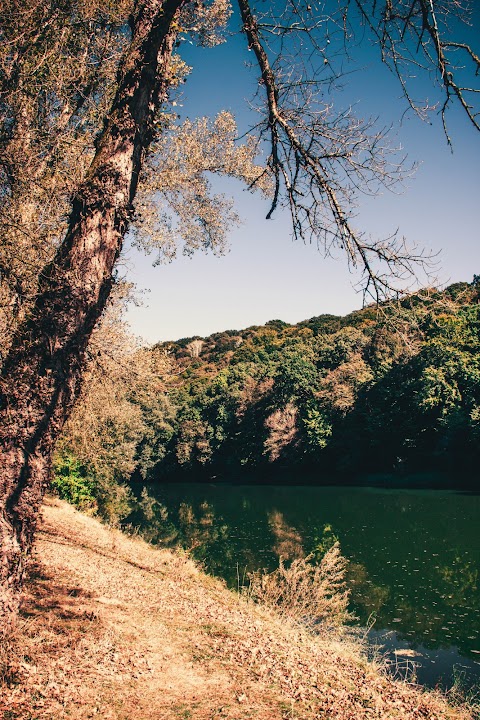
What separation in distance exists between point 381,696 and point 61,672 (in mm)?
4007

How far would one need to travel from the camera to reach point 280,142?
14.8 ft

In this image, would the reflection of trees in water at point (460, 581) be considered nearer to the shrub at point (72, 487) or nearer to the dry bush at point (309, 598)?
the dry bush at point (309, 598)

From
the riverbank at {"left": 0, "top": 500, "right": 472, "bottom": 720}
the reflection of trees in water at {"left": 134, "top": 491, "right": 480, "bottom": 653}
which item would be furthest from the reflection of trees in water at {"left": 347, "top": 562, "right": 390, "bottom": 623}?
the riverbank at {"left": 0, "top": 500, "right": 472, "bottom": 720}

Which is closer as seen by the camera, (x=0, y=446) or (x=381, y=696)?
(x=0, y=446)

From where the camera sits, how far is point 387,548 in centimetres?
1692

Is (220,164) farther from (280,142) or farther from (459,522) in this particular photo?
(459,522)

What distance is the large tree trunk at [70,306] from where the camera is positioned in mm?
3510

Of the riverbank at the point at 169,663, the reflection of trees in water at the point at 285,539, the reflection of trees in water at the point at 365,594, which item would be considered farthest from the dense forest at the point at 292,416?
the reflection of trees in water at the point at 365,594

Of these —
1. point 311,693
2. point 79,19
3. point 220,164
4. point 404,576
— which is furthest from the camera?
point 404,576

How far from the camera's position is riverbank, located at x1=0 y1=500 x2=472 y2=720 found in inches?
170

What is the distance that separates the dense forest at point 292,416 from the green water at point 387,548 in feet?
16.2

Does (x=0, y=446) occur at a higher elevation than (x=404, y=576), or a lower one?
higher

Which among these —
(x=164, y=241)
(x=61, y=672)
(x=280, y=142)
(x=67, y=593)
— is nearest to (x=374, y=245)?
(x=280, y=142)

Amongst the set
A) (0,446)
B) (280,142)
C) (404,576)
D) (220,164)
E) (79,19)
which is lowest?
(404,576)
